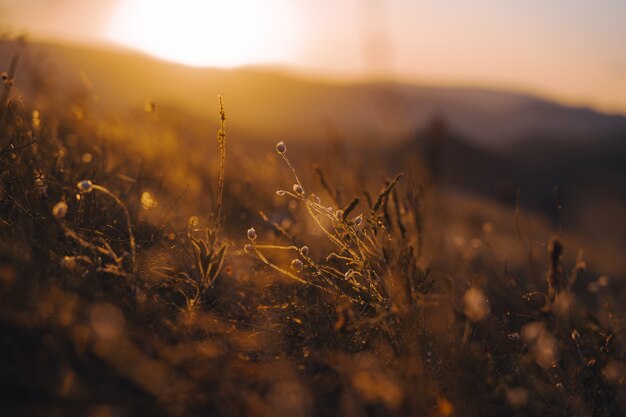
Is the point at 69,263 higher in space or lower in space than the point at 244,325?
higher

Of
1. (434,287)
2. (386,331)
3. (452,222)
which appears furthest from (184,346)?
(452,222)

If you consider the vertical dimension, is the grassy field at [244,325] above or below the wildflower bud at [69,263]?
below

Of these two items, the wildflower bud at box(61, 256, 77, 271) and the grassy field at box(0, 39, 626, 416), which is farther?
the wildflower bud at box(61, 256, 77, 271)

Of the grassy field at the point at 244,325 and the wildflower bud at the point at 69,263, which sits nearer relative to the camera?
the grassy field at the point at 244,325

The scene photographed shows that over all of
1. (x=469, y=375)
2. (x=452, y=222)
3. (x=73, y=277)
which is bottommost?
(x=452, y=222)

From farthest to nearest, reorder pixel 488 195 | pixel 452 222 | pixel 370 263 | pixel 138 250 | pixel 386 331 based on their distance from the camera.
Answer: pixel 488 195
pixel 452 222
pixel 138 250
pixel 370 263
pixel 386 331

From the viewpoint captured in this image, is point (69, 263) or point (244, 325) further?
point (244, 325)

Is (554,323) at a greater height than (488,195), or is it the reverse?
(554,323)

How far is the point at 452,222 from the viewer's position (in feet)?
19.6

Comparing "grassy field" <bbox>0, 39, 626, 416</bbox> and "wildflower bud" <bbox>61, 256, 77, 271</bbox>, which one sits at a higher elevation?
"wildflower bud" <bbox>61, 256, 77, 271</bbox>

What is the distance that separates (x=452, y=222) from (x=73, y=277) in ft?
16.3

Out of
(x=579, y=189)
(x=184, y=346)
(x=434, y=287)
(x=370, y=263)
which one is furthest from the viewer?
(x=579, y=189)

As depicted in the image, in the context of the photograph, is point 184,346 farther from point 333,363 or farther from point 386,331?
point 386,331

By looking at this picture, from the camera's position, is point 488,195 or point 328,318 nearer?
point 328,318
